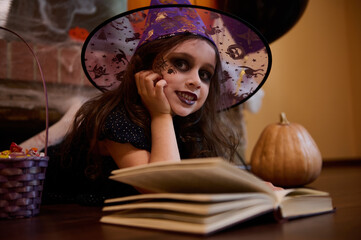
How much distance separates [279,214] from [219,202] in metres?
0.13

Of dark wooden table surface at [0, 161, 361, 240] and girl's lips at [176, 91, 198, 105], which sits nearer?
dark wooden table surface at [0, 161, 361, 240]

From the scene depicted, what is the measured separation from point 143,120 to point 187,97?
12 centimetres

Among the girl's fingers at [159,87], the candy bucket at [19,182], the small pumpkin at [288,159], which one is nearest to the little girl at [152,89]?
A: the girl's fingers at [159,87]

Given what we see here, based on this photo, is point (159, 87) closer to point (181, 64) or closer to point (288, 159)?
point (181, 64)

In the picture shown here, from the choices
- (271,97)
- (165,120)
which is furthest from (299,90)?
(165,120)

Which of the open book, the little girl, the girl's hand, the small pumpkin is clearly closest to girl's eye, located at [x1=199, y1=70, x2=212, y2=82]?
the little girl

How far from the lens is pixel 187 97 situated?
2.99 feet

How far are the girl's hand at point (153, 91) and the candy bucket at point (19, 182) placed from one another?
0.27 meters

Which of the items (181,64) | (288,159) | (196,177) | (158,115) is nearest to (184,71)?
(181,64)

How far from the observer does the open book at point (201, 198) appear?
0.50m

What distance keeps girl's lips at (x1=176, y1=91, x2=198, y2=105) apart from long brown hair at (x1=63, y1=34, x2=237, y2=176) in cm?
10

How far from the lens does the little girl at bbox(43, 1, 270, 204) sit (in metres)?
0.87

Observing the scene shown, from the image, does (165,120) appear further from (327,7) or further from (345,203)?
(327,7)

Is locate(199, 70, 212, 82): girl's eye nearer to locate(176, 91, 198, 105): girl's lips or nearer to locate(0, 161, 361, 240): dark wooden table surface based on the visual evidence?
locate(176, 91, 198, 105): girl's lips
